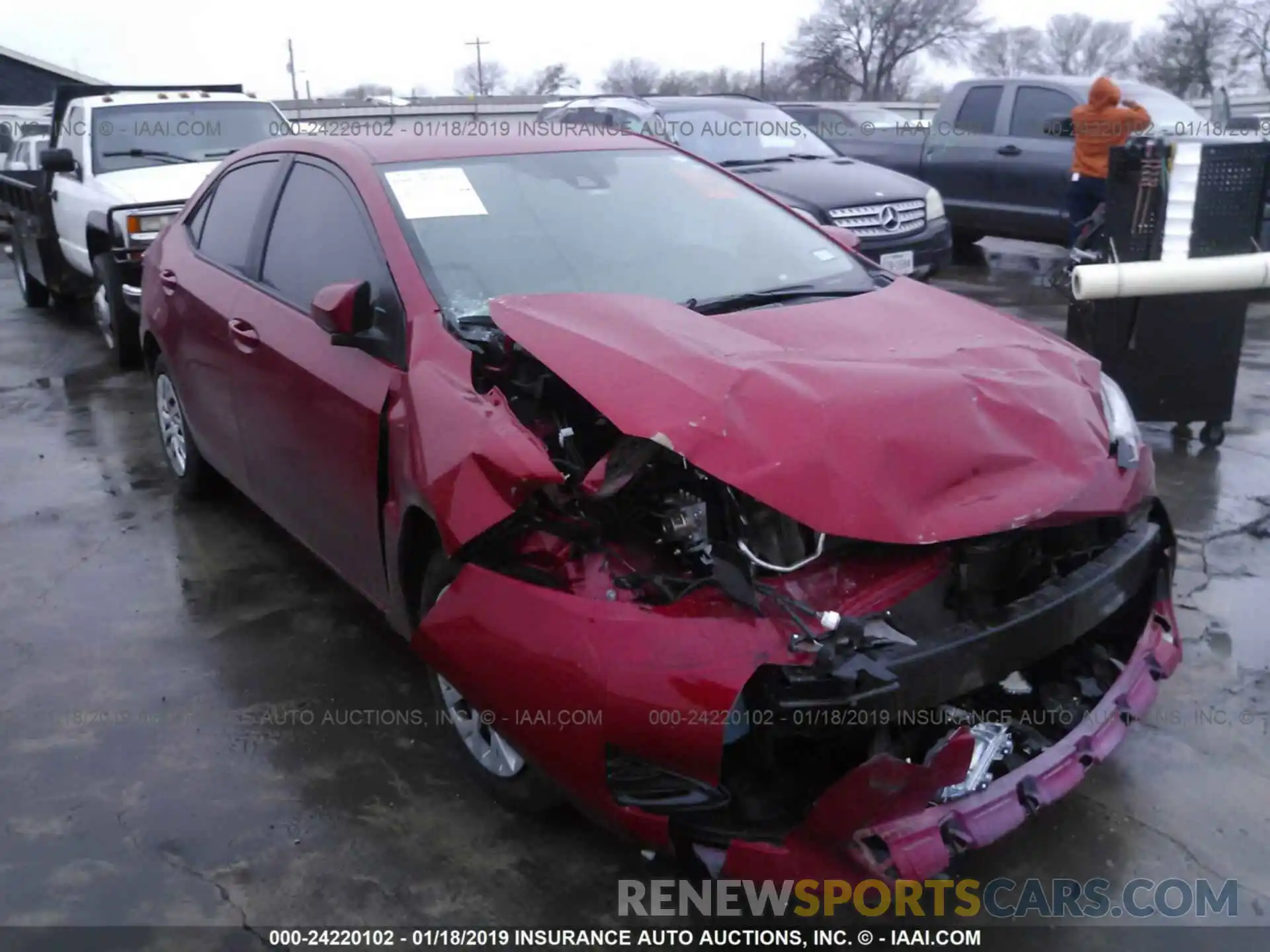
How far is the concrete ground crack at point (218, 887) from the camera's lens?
2.69m

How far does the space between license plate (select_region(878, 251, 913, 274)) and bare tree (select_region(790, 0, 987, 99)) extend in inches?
2239

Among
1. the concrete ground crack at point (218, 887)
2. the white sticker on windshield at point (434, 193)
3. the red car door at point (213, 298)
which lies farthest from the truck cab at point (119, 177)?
the concrete ground crack at point (218, 887)

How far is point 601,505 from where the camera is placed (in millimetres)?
2689

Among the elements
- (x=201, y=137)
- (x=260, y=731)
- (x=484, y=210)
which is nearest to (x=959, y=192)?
(x=201, y=137)

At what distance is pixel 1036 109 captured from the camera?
37.0ft

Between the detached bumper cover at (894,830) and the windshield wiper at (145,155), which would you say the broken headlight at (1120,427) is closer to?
the detached bumper cover at (894,830)

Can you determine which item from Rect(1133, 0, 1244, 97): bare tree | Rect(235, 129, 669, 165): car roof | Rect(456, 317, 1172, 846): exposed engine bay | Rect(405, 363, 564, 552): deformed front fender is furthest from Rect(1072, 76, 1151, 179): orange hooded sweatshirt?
Rect(1133, 0, 1244, 97): bare tree

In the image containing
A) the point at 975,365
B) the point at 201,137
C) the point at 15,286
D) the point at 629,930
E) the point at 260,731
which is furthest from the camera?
the point at 15,286

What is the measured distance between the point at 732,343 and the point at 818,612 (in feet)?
2.50

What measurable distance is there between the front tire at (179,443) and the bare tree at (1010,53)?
6512 cm

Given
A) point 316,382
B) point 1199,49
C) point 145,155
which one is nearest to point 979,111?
point 145,155

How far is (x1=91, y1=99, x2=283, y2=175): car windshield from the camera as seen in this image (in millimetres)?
8945

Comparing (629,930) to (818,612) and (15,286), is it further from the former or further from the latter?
(15,286)

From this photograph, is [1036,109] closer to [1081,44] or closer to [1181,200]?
[1181,200]
